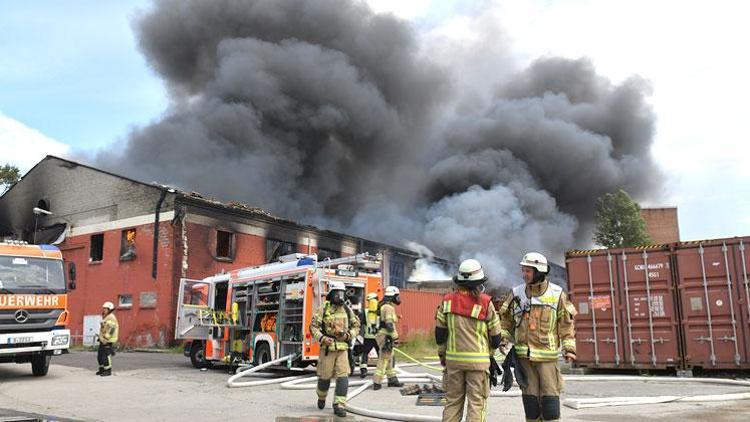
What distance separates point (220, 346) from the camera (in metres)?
12.1

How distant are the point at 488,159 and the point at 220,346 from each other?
858 inches

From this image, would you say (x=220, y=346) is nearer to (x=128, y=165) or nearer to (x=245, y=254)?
(x=245, y=254)

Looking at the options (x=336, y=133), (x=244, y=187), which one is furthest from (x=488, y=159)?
(x=244, y=187)

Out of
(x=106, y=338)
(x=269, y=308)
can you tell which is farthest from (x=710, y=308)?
(x=106, y=338)

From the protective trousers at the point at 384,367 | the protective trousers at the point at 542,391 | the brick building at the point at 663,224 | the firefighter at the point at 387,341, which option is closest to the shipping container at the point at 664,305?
the firefighter at the point at 387,341

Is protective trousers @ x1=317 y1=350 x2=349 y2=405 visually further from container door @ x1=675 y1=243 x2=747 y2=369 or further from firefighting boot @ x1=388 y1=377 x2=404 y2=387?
container door @ x1=675 y1=243 x2=747 y2=369

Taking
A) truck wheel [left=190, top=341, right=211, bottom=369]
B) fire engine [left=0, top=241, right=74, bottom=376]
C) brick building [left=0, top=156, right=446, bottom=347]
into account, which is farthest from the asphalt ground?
brick building [left=0, top=156, right=446, bottom=347]

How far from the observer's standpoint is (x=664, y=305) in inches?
391

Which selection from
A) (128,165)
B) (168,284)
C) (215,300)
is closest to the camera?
(215,300)

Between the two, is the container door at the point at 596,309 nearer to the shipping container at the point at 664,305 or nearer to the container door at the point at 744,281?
the shipping container at the point at 664,305

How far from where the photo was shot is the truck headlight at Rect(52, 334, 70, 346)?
9.80 meters

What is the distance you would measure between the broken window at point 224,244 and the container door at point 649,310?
50.9 feet

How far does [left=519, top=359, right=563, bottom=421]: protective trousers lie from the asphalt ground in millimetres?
1795

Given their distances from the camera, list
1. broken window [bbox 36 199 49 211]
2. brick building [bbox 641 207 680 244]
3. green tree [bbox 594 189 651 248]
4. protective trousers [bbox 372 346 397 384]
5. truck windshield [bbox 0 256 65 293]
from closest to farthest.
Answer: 1. protective trousers [bbox 372 346 397 384]
2. truck windshield [bbox 0 256 65 293]
3. broken window [bbox 36 199 49 211]
4. green tree [bbox 594 189 651 248]
5. brick building [bbox 641 207 680 244]
